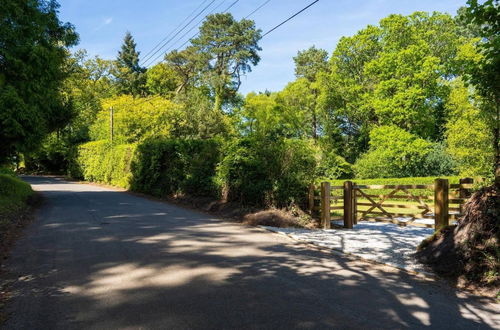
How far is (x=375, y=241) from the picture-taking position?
8.59m

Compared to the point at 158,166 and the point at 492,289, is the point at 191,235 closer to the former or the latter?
the point at 492,289

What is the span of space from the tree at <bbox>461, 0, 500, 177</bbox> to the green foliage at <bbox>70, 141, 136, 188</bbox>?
751 inches

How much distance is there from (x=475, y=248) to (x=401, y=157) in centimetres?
2775

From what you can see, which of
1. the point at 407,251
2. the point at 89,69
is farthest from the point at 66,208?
the point at 89,69

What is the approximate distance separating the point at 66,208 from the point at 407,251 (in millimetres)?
11326

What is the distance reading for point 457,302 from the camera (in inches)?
187

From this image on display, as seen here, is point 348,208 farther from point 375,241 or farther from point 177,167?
point 177,167

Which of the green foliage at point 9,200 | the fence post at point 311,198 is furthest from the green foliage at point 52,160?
the fence post at point 311,198

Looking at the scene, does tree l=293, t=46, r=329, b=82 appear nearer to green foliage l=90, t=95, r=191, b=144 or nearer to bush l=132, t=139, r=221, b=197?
green foliage l=90, t=95, r=191, b=144

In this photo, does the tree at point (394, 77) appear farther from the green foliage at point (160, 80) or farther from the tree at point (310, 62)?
the green foliage at point (160, 80)

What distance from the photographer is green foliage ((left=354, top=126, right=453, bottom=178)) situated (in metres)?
30.7

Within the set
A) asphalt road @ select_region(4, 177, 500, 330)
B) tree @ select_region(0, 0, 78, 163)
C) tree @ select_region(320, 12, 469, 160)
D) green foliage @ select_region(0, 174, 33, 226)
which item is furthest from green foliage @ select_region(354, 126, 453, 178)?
green foliage @ select_region(0, 174, 33, 226)

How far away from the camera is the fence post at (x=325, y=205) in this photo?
10508 mm

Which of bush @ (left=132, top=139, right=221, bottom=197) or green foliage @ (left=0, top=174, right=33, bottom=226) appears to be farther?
bush @ (left=132, top=139, right=221, bottom=197)
